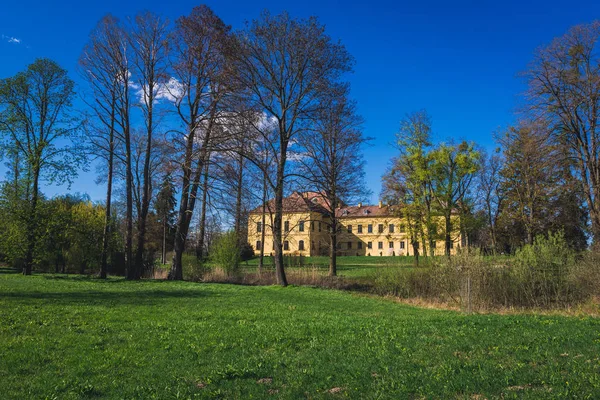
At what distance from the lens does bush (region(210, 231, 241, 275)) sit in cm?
2680

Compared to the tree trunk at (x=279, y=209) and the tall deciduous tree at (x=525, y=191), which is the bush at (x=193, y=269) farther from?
the tall deciduous tree at (x=525, y=191)

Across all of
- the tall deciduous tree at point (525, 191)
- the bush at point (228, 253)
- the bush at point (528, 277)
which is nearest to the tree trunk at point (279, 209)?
the bush at point (228, 253)

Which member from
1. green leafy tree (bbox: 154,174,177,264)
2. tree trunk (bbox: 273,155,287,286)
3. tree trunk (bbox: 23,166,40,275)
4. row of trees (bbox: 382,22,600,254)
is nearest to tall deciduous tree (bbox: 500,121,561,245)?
row of trees (bbox: 382,22,600,254)

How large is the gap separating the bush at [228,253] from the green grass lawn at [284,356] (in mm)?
15635

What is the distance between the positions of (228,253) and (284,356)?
67.7 feet

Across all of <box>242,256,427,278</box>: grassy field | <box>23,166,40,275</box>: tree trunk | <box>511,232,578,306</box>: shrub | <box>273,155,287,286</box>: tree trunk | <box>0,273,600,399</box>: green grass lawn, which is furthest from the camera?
<box>23,166,40,275</box>: tree trunk

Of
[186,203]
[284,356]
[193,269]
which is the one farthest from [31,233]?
[284,356]

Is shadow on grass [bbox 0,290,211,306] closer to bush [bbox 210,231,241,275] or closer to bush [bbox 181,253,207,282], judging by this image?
bush [bbox 210,231,241,275]

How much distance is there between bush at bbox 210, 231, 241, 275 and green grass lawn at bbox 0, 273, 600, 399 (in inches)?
616

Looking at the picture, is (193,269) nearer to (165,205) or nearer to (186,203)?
(186,203)

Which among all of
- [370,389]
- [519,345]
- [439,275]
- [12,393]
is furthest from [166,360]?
[439,275]

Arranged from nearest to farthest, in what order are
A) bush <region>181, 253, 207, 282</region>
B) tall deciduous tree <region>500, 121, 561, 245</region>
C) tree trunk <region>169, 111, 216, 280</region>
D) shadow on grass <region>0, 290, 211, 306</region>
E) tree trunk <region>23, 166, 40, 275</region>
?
1. shadow on grass <region>0, 290, 211, 306</region>
2. tree trunk <region>169, 111, 216, 280</region>
3. tree trunk <region>23, 166, 40, 275</region>
4. bush <region>181, 253, 207, 282</region>
5. tall deciduous tree <region>500, 121, 561, 245</region>

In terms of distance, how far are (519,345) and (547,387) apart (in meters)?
2.38

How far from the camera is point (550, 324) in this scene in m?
9.63
